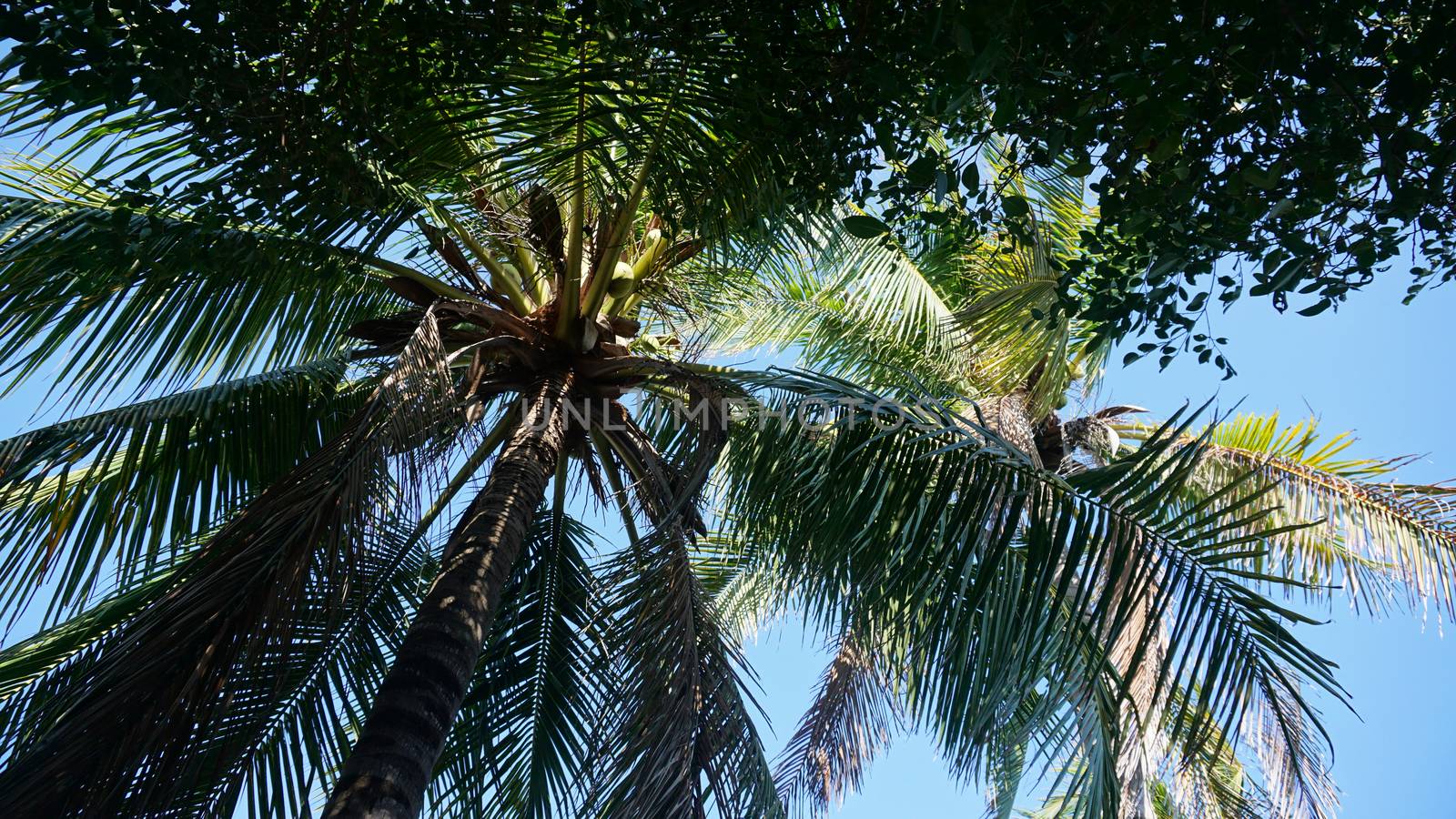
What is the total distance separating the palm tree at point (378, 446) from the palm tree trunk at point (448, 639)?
15mm

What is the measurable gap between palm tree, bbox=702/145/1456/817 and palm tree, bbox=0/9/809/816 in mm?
714

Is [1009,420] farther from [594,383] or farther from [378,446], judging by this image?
[378,446]

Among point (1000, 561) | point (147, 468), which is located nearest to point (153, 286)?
point (147, 468)

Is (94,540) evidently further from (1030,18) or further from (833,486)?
(1030,18)

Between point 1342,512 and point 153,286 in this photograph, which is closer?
point 153,286

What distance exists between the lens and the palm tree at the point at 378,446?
11.8 feet

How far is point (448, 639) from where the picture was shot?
12.8 ft

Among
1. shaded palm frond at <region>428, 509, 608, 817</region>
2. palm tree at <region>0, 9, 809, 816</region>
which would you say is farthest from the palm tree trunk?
shaded palm frond at <region>428, 509, 608, 817</region>

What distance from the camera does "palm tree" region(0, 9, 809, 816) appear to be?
11.8ft

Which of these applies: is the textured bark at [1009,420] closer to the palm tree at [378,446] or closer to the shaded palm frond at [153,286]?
the palm tree at [378,446]

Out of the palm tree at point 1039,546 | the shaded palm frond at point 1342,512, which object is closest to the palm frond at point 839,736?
the palm tree at point 1039,546

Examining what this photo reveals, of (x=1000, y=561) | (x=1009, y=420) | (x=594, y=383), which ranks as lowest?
(x=1000, y=561)

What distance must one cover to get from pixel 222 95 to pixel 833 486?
2795mm

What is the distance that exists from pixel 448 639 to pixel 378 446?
77 centimetres
